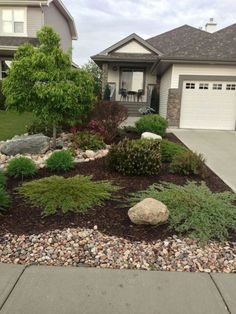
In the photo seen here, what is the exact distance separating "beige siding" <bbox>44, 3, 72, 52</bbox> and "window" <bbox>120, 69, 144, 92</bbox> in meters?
4.25

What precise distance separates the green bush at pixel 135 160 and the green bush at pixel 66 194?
877 millimetres

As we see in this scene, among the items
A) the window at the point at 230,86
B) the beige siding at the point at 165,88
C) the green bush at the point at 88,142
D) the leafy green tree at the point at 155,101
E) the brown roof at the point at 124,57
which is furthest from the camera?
the leafy green tree at the point at 155,101

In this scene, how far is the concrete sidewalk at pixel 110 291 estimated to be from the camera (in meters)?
2.62

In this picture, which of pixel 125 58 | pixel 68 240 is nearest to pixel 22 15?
pixel 125 58

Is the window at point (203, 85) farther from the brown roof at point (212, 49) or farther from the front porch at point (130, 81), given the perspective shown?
the front porch at point (130, 81)

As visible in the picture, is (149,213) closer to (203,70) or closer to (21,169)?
(21,169)

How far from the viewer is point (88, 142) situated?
8.31m

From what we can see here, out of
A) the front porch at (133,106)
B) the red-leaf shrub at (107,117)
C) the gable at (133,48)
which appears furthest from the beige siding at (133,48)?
the red-leaf shrub at (107,117)

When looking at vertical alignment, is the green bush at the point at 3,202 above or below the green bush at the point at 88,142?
below

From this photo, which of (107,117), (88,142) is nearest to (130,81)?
(107,117)

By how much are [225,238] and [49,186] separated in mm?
2559

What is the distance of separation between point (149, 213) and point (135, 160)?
7.46ft

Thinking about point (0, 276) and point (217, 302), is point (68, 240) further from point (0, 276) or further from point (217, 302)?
point (217, 302)

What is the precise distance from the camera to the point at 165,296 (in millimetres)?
2787
